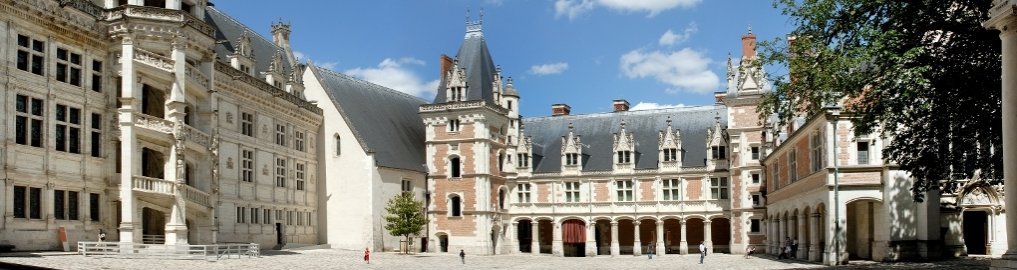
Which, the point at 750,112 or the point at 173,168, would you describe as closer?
the point at 173,168

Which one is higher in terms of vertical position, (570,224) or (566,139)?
(566,139)

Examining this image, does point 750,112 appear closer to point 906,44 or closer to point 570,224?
point 570,224

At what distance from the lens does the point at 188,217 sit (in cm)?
3388

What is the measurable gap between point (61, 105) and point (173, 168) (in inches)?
160

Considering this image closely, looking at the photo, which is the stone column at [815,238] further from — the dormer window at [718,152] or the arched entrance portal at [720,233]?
the arched entrance portal at [720,233]

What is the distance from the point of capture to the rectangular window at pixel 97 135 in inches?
1171

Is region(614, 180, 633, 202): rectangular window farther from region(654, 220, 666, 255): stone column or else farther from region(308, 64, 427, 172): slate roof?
region(308, 64, 427, 172): slate roof

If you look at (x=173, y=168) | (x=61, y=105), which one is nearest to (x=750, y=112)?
(x=173, y=168)

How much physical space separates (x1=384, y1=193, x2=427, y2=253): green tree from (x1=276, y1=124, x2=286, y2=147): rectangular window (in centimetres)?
646

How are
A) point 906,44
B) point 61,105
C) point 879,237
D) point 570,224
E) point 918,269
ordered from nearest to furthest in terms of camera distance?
point 906,44
point 918,269
point 61,105
point 879,237
point 570,224

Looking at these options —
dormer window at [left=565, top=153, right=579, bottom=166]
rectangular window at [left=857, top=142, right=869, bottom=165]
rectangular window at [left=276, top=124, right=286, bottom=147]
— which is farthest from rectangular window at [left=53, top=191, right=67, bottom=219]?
dormer window at [left=565, top=153, right=579, bottom=166]

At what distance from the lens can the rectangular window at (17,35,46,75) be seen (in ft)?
87.4

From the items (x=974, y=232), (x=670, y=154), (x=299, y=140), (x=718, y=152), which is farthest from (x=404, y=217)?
(x=974, y=232)

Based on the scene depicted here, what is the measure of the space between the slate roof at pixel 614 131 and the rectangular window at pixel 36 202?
35783mm
